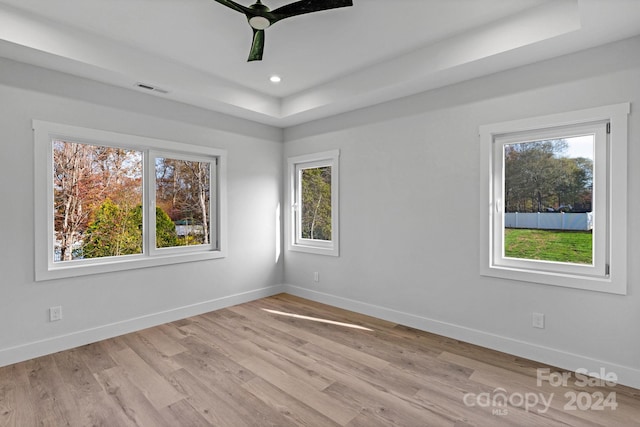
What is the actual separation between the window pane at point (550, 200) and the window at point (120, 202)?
10.7ft

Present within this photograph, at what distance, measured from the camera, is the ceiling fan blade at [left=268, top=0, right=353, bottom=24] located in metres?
2.04

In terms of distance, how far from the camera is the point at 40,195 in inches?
112

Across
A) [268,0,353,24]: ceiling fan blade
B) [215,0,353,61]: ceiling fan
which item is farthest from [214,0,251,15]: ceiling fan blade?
[268,0,353,24]: ceiling fan blade

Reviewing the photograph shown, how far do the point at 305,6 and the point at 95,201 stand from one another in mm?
2740

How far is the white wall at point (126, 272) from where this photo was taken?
2.73 meters

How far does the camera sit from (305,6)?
210 cm

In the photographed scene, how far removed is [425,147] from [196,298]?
10.4ft

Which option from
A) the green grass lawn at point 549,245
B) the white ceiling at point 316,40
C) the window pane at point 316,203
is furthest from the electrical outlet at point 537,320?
the window pane at point 316,203

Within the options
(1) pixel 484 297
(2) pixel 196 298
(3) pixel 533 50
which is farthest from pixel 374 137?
(2) pixel 196 298

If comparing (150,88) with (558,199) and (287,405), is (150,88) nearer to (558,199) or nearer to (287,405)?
(287,405)

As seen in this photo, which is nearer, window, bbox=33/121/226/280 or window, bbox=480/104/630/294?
window, bbox=480/104/630/294

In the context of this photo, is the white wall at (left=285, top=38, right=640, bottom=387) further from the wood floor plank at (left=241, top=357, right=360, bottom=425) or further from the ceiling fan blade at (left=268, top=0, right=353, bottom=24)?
the ceiling fan blade at (left=268, top=0, right=353, bottom=24)

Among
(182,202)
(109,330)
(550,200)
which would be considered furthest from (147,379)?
(550,200)

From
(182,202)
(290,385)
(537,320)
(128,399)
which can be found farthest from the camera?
(182,202)
